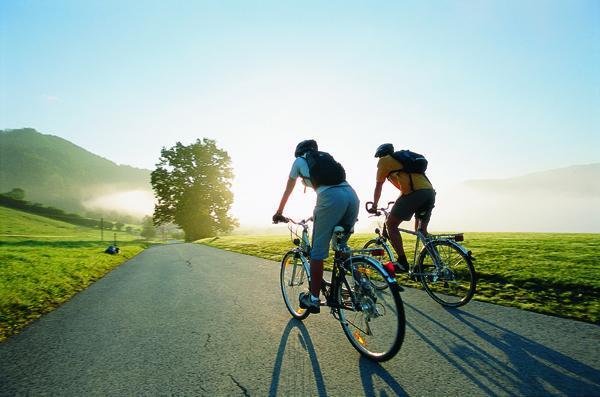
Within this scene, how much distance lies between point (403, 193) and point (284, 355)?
3.28m

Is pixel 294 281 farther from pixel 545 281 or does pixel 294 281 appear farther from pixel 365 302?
A: pixel 545 281

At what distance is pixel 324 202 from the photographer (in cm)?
368

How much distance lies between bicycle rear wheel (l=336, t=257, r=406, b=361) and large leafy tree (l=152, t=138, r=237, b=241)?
45.4 meters

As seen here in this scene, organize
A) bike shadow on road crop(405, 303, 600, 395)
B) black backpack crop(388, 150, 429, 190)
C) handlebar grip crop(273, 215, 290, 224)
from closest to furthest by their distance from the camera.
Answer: bike shadow on road crop(405, 303, 600, 395), handlebar grip crop(273, 215, 290, 224), black backpack crop(388, 150, 429, 190)

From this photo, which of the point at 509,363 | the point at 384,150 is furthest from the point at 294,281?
the point at 509,363

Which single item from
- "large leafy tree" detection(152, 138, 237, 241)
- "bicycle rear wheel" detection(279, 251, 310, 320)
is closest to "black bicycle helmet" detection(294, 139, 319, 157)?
"bicycle rear wheel" detection(279, 251, 310, 320)

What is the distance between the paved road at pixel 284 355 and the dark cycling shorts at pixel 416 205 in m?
1.46

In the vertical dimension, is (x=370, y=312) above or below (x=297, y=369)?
above

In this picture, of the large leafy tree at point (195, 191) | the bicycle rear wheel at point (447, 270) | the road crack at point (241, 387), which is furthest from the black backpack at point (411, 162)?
the large leafy tree at point (195, 191)

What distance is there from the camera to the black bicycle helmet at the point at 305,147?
13.0 ft

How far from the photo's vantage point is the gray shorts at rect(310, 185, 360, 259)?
366 cm

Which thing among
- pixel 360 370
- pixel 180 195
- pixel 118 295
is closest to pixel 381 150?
pixel 360 370

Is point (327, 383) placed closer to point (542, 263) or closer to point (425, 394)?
point (425, 394)

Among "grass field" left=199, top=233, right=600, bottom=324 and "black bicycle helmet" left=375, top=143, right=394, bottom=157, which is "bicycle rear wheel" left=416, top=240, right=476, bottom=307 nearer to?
"grass field" left=199, top=233, right=600, bottom=324
